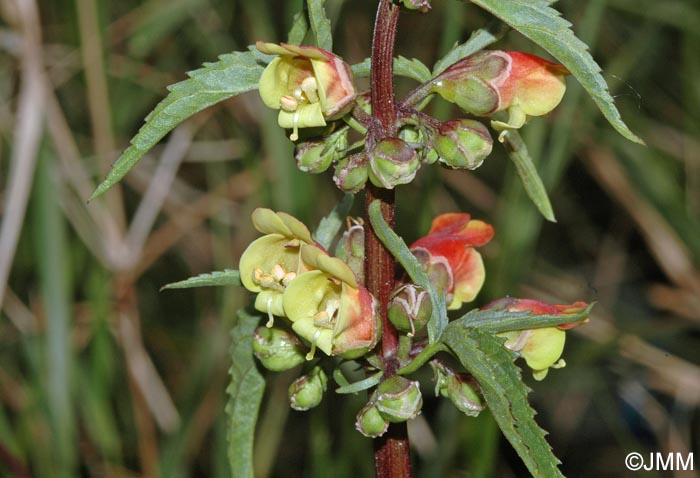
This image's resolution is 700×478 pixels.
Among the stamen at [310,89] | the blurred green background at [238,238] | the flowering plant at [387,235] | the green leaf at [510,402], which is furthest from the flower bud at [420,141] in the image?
the blurred green background at [238,238]

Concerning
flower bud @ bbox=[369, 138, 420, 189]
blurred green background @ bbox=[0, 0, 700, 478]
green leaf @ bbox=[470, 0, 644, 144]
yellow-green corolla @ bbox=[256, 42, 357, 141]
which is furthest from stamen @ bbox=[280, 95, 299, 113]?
blurred green background @ bbox=[0, 0, 700, 478]

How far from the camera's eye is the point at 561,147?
199cm

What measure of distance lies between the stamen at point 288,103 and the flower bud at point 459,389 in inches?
13.4

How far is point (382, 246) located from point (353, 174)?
0.10 m

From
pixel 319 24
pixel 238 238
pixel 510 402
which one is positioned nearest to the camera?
pixel 510 402

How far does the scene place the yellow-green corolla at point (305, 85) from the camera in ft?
3.10

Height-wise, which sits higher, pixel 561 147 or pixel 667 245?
pixel 561 147

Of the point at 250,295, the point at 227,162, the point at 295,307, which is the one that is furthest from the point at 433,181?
the point at 227,162

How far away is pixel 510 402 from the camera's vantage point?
2.93 feet

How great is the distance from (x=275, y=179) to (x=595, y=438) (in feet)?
4.29

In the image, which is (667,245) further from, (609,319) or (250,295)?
(250,295)

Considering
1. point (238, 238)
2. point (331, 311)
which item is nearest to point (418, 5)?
point (331, 311)

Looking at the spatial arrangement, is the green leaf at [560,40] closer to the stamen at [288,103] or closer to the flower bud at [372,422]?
the stamen at [288,103]

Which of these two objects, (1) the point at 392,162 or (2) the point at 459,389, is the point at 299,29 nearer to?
(1) the point at 392,162
